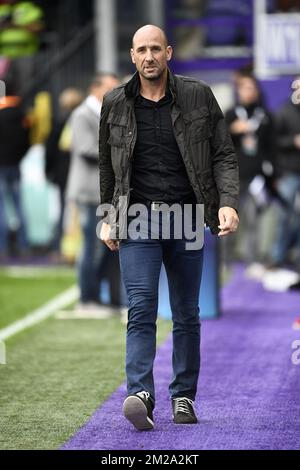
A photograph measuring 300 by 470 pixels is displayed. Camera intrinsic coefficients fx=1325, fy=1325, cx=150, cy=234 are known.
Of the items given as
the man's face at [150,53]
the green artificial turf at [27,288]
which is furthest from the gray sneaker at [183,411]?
the green artificial turf at [27,288]

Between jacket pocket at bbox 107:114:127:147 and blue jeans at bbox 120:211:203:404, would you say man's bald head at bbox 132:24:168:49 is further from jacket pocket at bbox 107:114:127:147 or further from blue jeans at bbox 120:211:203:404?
blue jeans at bbox 120:211:203:404

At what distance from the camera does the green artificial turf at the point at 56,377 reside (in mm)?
7434

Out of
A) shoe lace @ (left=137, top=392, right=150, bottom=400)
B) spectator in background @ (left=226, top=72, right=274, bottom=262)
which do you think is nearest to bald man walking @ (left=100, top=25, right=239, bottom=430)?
shoe lace @ (left=137, top=392, right=150, bottom=400)

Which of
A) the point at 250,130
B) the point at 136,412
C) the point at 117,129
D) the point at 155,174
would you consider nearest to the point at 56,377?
the point at 136,412

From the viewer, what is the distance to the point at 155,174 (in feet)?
24.2

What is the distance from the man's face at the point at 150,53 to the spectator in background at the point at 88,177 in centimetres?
494

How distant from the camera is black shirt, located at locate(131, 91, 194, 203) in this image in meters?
7.33

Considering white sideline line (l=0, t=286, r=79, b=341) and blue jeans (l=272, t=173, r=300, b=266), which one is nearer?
white sideline line (l=0, t=286, r=79, b=341)

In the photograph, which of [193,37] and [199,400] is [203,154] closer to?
[199,400]

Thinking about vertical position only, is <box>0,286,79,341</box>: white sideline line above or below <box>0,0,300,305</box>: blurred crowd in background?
below

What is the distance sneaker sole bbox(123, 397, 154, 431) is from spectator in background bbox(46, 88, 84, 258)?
1032 cm

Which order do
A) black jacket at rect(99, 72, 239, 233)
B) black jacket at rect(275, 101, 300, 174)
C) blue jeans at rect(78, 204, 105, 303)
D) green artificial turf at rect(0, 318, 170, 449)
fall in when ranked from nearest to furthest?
1. black jacket at rect(99, 72, 239, 233)
2. green artificial turf at rect(0, 318, 170, 449)
3. blue jeans at rect(78, 204, 105, 303)
4. black jacket at rect(275, 101, 300, 174)

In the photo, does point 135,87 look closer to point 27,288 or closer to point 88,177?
point 88,177

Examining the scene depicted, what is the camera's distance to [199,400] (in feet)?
27.4
